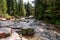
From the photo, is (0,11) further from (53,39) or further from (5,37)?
(5,37)

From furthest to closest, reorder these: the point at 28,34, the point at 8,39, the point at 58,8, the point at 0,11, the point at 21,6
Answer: the point at 21,6, the point at 0,11, the point at 58,8, the point at 28,34, the point at 8,39

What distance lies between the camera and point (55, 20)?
22.6 meters

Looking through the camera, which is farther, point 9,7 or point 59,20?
→ point 9,7

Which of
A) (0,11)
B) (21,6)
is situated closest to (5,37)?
(0,11)

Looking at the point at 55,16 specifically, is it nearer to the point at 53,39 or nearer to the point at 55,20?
the point at 55,20

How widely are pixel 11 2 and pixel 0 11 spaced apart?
44.5 ft

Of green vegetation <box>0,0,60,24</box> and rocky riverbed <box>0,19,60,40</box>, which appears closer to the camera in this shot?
rocky riverbed <box>0,19,60,40</box>

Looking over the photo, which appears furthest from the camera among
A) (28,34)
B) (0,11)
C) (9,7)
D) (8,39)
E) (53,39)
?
(9,7)

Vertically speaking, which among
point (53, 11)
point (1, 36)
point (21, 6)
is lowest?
point (21, 6)

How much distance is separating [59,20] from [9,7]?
1216 inches

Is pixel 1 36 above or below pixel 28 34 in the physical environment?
above

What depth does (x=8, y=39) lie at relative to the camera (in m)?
6.53

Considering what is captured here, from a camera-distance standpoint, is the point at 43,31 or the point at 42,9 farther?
the point at 42,9

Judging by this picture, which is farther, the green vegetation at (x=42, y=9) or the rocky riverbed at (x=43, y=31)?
the green vegetation at (x=42, y=9)
